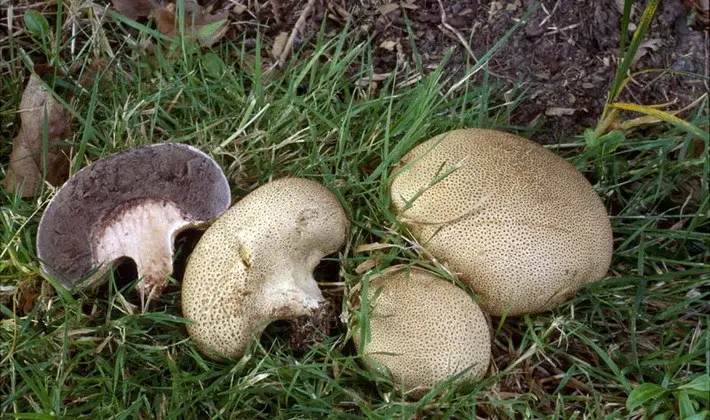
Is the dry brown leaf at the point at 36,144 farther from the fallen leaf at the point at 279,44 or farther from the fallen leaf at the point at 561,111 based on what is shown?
the fallen leaf at the point at 561,111

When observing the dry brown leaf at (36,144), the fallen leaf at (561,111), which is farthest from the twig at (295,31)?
the fallen leaf at (561,111)

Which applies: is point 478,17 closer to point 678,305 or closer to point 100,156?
point 678,305

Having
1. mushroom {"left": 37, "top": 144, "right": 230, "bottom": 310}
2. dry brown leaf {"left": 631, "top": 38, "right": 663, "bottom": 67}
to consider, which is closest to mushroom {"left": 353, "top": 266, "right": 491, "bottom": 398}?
mushroom {"left": 37, "top": 144, "right": 230, "bottom": 310}

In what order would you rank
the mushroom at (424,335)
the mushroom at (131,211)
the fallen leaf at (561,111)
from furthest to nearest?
the fallen leaf at (561,111) < the mushroom at (131,211) < the mushroom at (424,335)

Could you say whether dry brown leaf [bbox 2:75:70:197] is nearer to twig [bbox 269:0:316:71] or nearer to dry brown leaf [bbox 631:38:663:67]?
twig [bbox 269:0:316:71]

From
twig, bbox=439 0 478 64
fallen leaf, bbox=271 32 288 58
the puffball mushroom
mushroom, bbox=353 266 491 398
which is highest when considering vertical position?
twig, bbox=439 0 478 64

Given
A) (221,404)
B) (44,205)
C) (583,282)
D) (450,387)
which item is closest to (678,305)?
(583,282)
